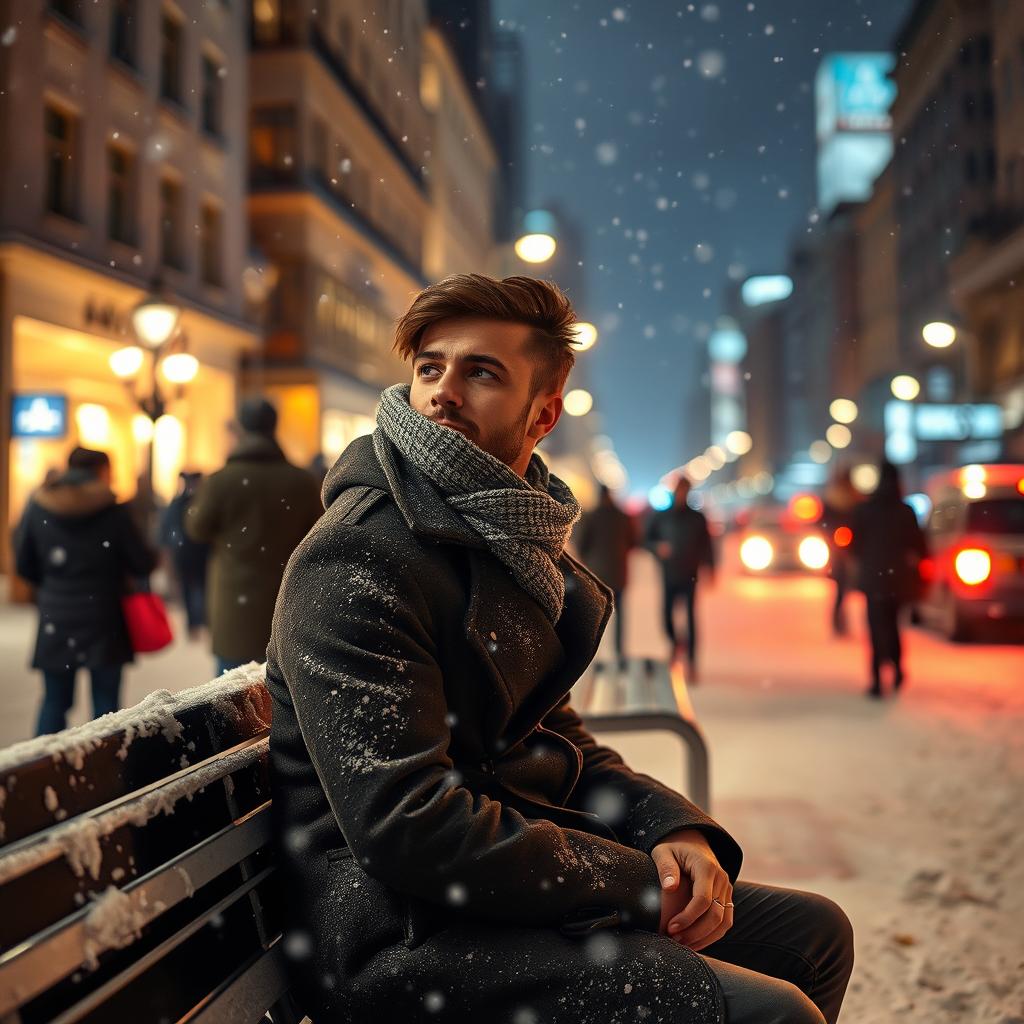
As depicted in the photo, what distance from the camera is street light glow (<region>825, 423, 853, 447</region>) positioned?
3906 inches

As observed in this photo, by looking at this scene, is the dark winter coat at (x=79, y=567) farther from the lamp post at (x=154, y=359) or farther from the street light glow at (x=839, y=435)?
the street light glow at (x=839, y=435)

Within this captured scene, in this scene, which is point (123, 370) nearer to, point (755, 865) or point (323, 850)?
point (755, 865)

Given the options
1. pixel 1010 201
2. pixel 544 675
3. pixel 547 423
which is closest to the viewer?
pixel 544 675

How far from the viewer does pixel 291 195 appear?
110ft

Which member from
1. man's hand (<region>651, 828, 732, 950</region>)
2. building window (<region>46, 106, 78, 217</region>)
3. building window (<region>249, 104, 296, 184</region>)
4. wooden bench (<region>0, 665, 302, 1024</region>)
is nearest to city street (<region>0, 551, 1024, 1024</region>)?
man's hand (<region>651, 828, 732, 950</region>)

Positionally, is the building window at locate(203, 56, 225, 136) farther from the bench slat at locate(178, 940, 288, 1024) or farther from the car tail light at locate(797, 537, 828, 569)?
the bench slat at locate(178, 940, 288, 1024)

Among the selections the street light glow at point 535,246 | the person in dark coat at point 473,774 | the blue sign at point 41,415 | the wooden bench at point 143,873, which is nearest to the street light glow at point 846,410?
the blue sign at point 41,415

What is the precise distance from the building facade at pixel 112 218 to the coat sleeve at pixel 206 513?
8.40 meters

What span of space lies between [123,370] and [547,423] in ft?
46.1

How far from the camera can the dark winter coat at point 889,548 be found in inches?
389

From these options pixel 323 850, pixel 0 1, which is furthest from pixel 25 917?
pixel 0 1

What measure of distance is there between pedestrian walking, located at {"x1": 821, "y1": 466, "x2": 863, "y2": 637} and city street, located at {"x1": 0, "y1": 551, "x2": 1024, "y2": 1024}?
53.5 inches

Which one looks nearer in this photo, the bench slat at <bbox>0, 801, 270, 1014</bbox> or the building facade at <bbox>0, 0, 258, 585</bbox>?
the bench slat at <bbox>0, 801, 270, 1014</bbox>

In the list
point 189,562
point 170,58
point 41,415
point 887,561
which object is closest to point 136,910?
point 887,561
